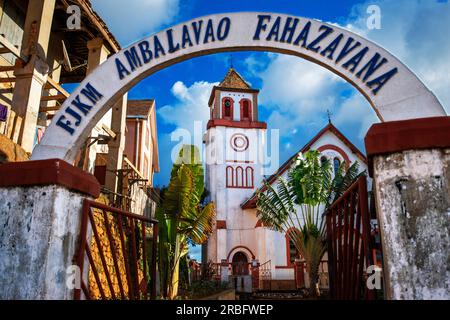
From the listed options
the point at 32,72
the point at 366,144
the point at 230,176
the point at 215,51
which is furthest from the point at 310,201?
the point at 366,144

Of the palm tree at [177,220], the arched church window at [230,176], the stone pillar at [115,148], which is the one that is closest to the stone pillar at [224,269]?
the arched church window at [230,176]

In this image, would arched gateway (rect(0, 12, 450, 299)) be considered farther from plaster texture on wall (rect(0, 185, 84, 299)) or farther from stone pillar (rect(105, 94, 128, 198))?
stone pillar (rect(105, 94, 128, 198))

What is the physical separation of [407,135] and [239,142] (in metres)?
22.4

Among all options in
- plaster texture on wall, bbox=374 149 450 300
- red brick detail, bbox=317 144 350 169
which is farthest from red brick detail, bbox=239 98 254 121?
plaster texture on wall, bbox=374 149 450 300

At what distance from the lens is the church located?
824 inches

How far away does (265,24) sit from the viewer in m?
4.31

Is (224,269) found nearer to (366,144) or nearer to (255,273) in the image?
(255,273)

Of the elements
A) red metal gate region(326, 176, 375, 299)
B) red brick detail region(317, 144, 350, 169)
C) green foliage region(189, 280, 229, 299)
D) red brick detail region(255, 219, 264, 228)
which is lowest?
green foliage region(189, 280, 229, 299)

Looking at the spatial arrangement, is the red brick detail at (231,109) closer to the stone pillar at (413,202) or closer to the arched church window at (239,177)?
the arched church window at (239,177)

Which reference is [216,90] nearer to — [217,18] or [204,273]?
[204,273]

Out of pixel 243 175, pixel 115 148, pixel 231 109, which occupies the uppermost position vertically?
pixel 231 109

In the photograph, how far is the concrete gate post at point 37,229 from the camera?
3.53 meters

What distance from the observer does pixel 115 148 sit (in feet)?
41.6

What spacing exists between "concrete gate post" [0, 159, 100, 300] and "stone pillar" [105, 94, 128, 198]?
861cm
